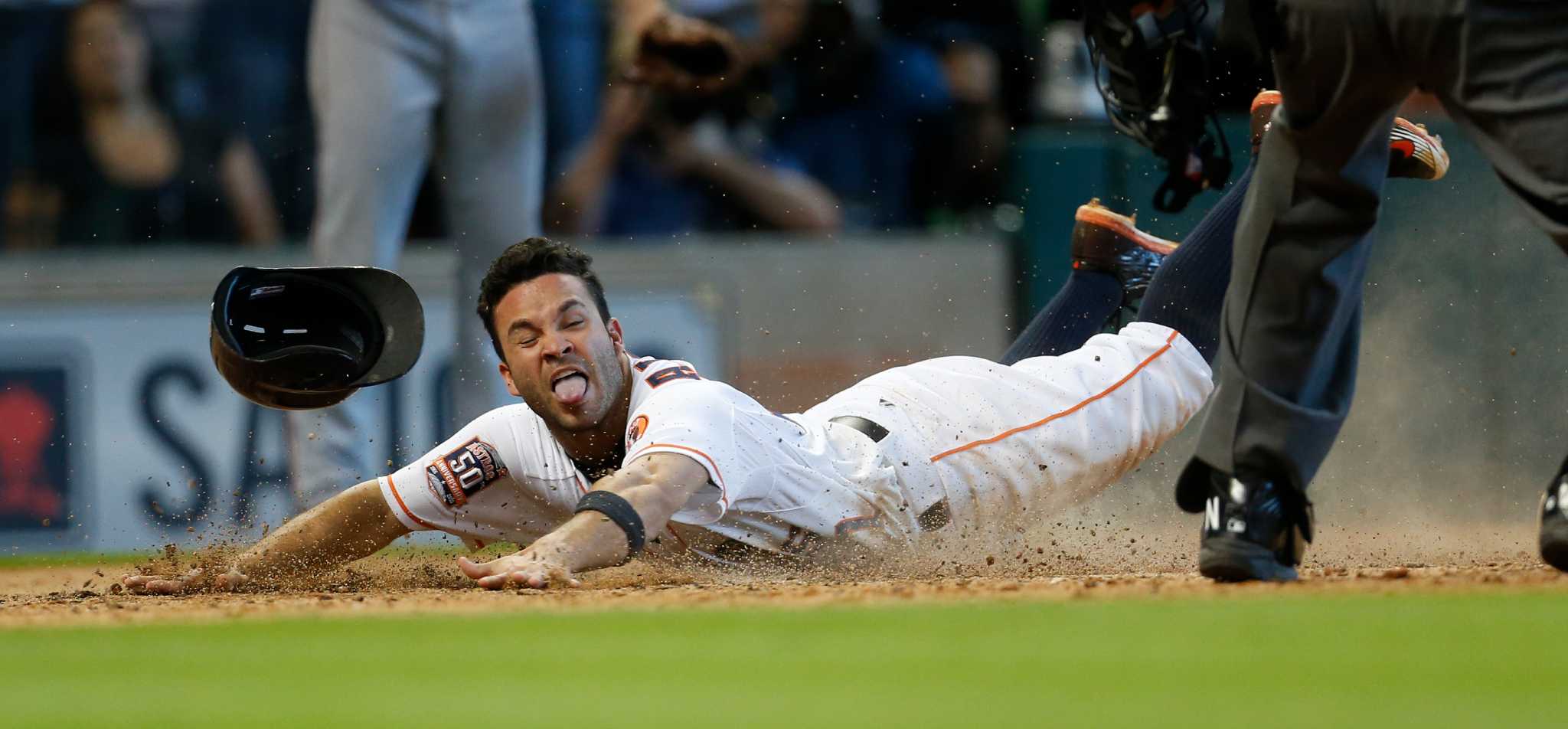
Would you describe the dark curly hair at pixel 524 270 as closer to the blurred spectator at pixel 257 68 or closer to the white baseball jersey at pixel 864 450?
the white baseball jersey at pixel 864 450

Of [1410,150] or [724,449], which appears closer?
[724,449]

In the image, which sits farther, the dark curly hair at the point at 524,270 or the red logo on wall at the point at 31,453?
the red logo on wall at the point at 31,453

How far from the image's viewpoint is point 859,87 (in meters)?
7.57

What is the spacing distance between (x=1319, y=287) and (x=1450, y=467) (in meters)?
3.59

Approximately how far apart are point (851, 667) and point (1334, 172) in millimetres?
1435

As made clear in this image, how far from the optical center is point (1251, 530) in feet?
10.8

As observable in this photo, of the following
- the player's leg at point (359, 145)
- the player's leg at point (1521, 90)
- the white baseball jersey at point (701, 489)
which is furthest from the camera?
the player's leg at point (359, 145)

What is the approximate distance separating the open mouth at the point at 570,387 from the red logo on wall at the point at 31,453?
3.69 m

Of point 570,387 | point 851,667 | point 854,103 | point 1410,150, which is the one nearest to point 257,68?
point 854,103

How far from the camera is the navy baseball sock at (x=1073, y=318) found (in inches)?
194

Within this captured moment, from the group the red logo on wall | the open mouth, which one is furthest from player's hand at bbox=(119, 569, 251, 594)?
the red logo on wall

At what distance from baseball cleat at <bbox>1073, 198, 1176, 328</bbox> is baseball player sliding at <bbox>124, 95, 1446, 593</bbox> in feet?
0.84

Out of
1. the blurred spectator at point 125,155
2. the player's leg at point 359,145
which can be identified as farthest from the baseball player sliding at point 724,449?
the blurred spectator at point 125,155

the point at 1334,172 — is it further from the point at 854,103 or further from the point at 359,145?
the point at 854,103
